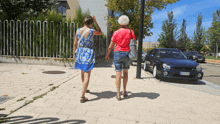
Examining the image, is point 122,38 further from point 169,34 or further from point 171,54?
point 169,34

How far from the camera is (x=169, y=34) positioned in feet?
112

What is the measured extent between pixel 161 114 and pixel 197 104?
53.8 inches

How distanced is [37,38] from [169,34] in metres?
28.2

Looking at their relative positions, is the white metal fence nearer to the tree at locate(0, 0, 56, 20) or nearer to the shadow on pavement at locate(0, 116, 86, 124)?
the tree at locate(0, 0, 56, 20)

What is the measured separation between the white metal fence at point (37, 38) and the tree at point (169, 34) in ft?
89.3

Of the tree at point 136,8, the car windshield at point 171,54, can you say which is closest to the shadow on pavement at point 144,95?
the car windshield at point 171,54

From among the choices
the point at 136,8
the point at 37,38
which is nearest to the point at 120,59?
the point at 37,38

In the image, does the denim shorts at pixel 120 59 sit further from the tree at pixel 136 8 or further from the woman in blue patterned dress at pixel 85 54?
the tree at pixel 136 8

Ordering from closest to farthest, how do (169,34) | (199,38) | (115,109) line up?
(115,109) < (169,34) < (199,38)

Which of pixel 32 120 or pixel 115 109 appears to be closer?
pixel 32 120

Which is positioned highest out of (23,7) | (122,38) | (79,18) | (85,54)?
(23,7)

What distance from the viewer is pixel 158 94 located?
16.9 feet

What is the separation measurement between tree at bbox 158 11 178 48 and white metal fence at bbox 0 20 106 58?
27223mm

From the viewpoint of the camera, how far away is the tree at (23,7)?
570 inches
